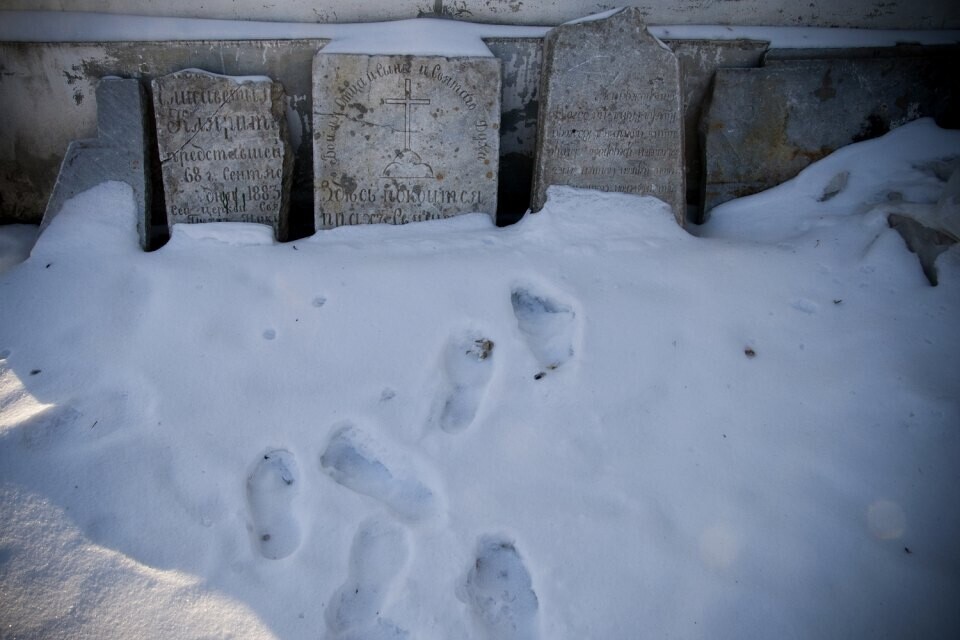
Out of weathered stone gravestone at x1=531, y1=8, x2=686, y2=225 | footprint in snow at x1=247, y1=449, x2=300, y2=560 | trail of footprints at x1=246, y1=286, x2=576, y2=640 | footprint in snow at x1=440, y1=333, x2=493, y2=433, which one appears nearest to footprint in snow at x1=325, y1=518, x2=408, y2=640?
trail of footprints at x1=246, y1=286, x2=576, y2=640

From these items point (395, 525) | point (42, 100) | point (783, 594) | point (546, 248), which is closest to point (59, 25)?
point (42, 100)

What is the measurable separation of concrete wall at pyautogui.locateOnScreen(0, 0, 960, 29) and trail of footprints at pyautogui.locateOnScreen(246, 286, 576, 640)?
187 cm

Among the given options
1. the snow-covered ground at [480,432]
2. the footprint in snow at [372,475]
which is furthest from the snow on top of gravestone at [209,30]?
the footprint in snow at [372,475]

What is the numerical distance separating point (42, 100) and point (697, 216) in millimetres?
3391

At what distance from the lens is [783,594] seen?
1818mm

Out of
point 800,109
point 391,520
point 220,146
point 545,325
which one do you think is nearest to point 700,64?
point 800,109

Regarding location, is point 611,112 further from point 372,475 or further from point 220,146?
point 372,475

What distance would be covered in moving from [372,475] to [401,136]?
167cm

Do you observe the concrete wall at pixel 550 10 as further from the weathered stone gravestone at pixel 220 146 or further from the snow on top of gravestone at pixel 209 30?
the weathered stone gravestone at pixel 220 146

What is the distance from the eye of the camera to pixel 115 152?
306 centimetres

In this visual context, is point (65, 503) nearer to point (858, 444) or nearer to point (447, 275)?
point (447, 275)

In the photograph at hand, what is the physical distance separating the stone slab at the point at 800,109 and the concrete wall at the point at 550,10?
30 centimetres

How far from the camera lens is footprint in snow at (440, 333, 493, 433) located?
2.26 metres

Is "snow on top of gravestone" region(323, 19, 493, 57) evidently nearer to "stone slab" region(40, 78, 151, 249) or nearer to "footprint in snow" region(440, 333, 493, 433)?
"stone slab" region(40, 78, 151, 249)
